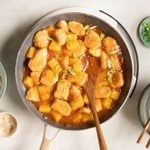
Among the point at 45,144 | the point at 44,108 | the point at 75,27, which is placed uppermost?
the point at 75,27

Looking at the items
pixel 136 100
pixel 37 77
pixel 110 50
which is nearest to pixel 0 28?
pixel 37 77

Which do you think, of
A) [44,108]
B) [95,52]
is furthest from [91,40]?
[44,108]

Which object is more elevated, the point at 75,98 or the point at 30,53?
the point at 30,53

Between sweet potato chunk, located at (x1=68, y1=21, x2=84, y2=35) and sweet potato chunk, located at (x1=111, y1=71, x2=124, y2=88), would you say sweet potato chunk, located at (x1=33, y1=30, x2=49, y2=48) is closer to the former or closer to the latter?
sweet potato chunk, located at (x1=68, y1=21, x2=84, y2=35)

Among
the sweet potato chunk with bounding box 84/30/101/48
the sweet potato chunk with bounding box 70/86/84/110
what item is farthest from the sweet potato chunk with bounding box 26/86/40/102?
the sweet potato chunk with bounding box 84/30/101/48

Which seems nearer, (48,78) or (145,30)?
(48,78)

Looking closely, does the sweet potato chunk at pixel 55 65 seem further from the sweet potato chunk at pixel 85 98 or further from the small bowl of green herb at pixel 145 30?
the small bowl of green herb at pixel 145 30

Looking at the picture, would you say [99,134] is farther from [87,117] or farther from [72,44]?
[72,44]
